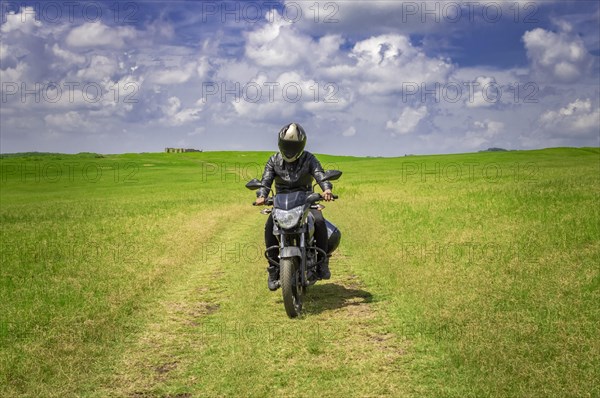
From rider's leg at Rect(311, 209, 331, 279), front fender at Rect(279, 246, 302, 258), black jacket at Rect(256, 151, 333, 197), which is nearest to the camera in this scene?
front fender at Rect(279, 246, 302, 258)

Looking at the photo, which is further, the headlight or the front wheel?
the headlight

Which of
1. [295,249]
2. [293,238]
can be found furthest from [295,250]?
[293,238]

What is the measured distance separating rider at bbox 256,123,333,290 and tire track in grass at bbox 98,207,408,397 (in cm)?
93

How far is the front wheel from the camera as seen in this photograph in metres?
8.40

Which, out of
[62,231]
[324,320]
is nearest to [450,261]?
[324,320]

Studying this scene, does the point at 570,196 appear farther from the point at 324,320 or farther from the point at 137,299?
the point at 137,299

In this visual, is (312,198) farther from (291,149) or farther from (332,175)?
(291,149)

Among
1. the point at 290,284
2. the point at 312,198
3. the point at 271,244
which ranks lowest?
the point at 290,284

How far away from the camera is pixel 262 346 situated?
7.37 meters

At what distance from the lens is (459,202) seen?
82.4 feet

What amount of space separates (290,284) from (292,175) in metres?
2.06

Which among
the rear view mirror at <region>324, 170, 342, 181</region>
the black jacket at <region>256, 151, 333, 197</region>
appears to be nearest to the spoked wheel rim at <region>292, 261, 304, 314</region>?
the black jacket at <region>256, 151, 333, 197</region>

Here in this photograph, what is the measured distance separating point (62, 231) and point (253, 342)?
15.7 meters

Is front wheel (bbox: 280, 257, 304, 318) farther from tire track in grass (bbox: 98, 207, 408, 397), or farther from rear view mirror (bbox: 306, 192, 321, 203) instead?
rear view mirror (bbox: 306, 192, 321, 203)
